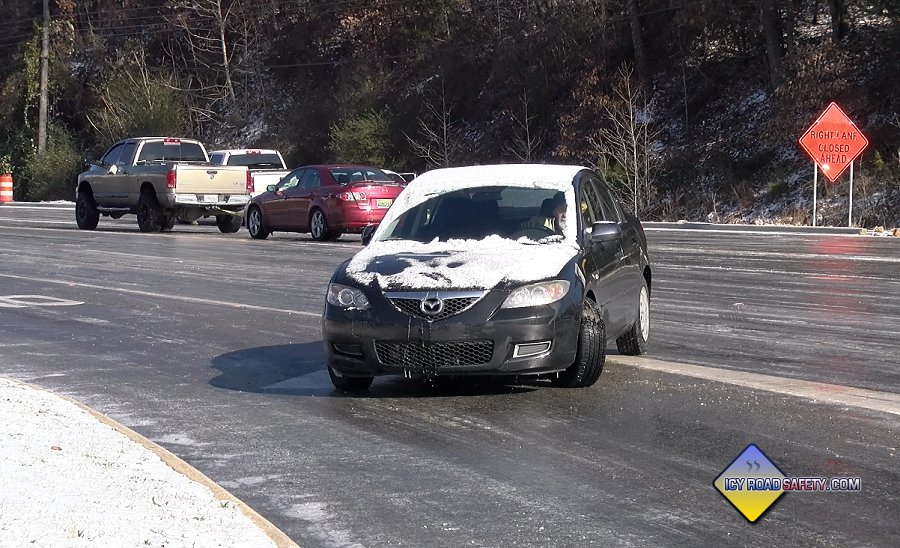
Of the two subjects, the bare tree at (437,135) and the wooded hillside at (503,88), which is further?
the bare tree at (437,135)

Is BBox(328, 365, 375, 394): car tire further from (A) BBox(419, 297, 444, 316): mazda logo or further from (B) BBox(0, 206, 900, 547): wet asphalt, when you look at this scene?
(A) BBox(419, 297, 444, 316): mazda logo

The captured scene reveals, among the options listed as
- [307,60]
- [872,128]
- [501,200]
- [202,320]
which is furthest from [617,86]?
[501,200]

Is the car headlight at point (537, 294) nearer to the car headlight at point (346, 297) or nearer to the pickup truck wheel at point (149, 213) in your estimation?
the car headlight at point (346, 297)

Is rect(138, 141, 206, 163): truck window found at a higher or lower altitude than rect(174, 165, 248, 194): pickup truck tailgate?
higher

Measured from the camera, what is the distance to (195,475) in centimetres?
662

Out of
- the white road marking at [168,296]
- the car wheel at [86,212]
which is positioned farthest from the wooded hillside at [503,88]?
the white road marking at [168,296]

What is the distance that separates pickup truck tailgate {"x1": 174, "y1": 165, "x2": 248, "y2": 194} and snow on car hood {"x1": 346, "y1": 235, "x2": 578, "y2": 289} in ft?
67.8

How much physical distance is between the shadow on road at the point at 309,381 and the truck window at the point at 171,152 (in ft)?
68.6

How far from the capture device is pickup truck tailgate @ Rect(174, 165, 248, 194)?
97.2 ft

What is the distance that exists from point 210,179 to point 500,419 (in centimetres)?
2275

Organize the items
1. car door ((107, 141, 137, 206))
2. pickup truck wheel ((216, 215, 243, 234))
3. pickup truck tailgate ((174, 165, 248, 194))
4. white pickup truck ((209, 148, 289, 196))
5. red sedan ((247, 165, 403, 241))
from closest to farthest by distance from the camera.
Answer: red sedan ((247, 165, 403, 241)) < pickup truck tailgate ((174, 165, 248, 194)) < car door ((107, 141, 137, 206)) < pickup truck wheel ((216, 215, 243, 234)) < white pickup truck ((209, 148, 289, 196))

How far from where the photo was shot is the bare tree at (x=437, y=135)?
49562 millimetres

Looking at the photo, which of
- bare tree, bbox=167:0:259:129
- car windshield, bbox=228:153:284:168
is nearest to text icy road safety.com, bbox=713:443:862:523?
car windshield, bbox=228:153:284:168

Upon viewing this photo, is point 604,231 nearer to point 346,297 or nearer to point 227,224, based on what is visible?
point 346,297
